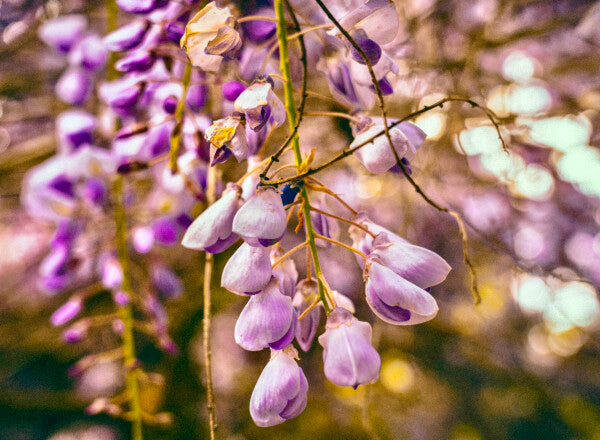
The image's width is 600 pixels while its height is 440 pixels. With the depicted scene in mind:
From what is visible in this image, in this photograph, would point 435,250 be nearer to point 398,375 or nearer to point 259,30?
point 398,375

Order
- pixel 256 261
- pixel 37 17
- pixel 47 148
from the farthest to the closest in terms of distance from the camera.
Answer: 1. pixel 47 148
2. pixel 37 17
3. pixel 256 261

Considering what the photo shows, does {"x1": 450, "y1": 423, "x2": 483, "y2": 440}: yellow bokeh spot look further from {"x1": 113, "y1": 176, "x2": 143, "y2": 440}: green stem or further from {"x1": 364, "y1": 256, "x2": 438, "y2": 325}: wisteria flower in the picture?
{"x1": 364, "y1": 256, "x2": 438, "y2": 325}: wisteria flower

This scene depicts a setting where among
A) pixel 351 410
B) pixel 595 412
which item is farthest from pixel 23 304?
pixel 595 412

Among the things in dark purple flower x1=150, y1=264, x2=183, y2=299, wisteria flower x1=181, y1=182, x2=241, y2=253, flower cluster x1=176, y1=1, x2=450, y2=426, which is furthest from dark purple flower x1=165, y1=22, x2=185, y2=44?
dark purple flower x1=150, y1=264, x2=183, y2=299

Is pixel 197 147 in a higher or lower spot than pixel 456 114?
higher

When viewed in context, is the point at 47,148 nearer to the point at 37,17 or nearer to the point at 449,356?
the point at 37,17

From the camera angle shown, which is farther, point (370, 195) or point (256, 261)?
point (370, 195)

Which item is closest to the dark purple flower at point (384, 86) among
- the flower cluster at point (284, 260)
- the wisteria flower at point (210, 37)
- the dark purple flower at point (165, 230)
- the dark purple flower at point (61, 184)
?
the flower cluster at point (284, 260)
